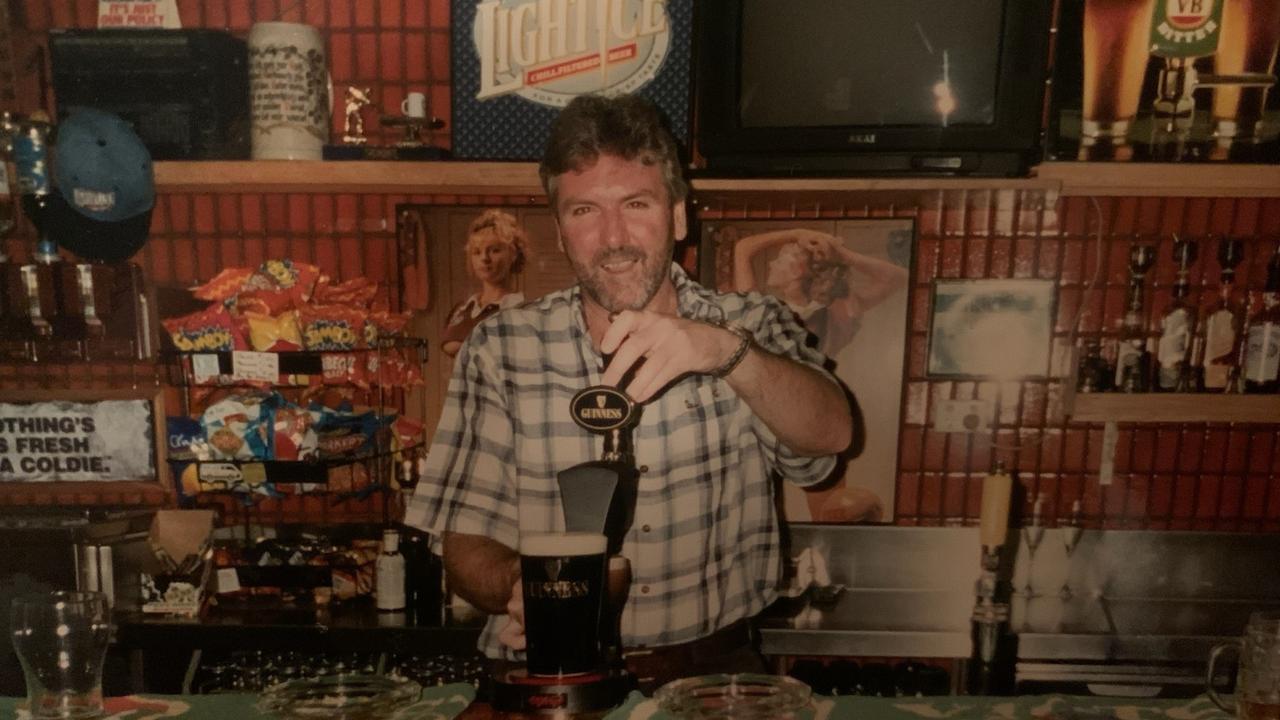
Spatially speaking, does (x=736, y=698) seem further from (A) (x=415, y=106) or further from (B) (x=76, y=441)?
(B) (x=76, y=441)

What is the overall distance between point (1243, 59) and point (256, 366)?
8.36ft

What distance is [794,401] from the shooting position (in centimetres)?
149

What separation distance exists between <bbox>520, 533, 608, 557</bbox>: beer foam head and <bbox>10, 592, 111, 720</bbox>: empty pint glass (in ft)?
2.12

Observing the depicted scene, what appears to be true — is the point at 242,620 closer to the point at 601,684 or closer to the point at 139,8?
the point at 601,684

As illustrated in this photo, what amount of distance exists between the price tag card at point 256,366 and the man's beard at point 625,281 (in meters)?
0.83

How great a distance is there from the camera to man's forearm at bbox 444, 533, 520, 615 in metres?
1.62

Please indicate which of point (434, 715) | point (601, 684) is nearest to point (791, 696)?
point (601, 684)

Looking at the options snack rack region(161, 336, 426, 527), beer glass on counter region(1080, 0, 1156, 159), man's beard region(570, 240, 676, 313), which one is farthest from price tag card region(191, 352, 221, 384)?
beer glass on counter region(1080, 0, 1156, 159)

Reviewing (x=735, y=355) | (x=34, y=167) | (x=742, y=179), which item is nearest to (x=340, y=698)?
(x=735, y=355)

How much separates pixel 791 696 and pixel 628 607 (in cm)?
69

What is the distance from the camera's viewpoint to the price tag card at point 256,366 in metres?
2.04

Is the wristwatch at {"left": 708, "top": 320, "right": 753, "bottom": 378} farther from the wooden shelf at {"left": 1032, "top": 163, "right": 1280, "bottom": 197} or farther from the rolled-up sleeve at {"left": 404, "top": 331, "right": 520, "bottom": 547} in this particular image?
the wooden shelf at {"left": 1032, "top": 163, "right": 1280, "bottom": 197}

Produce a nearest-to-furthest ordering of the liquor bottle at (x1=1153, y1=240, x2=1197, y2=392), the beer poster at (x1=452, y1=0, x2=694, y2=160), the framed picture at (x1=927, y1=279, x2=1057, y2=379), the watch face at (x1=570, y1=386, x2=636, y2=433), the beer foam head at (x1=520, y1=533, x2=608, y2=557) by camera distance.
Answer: the beer foam head at (x1=520, y1=533, x2=608, y2=557) → the watch face at (x1=570, y1=386, x2=636, y2=433) → the beer poster at (x1=452, y1=0, x2=694, y2=160) → the liquor bottle at (x1=1153, y1=240, x2=1197, y2=392) → the framed picture at (x1=927, y1=279, x2=1057, y2=379)

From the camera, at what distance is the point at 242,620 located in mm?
1945
